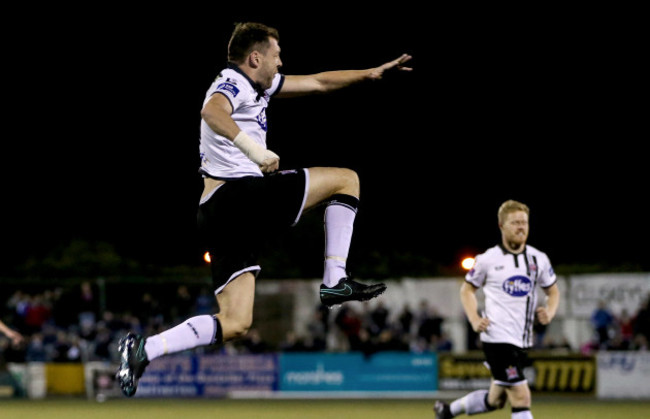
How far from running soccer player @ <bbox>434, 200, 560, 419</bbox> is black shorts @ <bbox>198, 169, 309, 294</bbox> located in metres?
4.00

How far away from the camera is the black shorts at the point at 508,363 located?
433 inches

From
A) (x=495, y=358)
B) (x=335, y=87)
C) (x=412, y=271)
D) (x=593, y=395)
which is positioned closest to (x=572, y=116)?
(x=412, y=271)

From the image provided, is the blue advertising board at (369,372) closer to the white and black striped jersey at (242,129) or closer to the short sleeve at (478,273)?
the short sleeve at (478,273)

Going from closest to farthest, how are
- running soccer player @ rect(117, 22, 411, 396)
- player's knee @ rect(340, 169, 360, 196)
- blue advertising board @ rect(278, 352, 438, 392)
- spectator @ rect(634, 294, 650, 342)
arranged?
running soccer player @ rect(117, 22, 411, 396) → player's knee @ rect(340, 169, 360, 196) → blue advertising board @ rect(278, 352, 438, 392) → spectator @ rect(634, 294, 650, 342)

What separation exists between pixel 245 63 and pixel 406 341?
17.2 metres

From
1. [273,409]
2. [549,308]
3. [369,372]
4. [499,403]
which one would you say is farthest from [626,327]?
[549,308]

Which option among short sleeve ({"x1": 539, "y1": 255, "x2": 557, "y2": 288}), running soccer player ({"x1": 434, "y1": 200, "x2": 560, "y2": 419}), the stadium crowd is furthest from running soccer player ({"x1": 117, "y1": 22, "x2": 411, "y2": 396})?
the stadium crowd

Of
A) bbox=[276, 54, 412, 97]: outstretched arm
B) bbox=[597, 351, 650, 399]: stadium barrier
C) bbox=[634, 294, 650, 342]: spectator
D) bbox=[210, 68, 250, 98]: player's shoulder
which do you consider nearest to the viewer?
bbox=[210, 68, 250, 98]: player's shoulder

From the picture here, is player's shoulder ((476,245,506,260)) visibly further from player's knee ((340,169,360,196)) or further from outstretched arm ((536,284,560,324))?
player's knee ((340,169,360,196))

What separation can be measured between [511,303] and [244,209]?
448cm

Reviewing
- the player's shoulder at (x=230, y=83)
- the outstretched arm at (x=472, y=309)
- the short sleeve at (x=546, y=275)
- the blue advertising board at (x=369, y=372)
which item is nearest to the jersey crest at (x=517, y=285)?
the short sleeve at (x=546, y=275)

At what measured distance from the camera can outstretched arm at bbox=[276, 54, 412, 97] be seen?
309 inches

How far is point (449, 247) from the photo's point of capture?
5322 cm

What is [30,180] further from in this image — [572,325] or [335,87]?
[335,87]
